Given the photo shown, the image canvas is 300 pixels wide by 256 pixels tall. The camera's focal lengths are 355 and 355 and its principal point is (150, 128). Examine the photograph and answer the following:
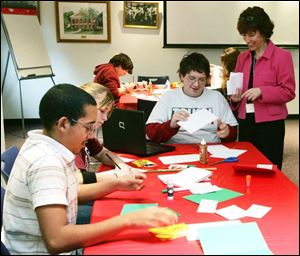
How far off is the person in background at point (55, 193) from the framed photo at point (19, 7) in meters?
4.46

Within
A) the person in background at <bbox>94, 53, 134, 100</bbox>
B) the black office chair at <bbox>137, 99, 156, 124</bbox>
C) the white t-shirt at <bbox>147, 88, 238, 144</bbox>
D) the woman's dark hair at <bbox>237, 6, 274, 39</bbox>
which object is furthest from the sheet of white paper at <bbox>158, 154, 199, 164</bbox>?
the person in background at <bbox>94, 53, 134, 100</bbox>

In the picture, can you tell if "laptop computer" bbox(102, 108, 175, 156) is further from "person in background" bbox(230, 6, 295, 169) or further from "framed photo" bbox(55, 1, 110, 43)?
"framed photo" bbox(55, 1, 110, 43)

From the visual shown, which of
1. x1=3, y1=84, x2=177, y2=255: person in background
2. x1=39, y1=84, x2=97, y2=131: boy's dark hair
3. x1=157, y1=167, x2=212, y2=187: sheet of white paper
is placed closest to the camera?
x1=3, y1=84, x2=177, y2=255: person in background

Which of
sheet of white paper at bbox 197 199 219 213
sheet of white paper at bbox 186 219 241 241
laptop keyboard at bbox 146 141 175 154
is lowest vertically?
laptop keyboard at bbox 146 141 175 154

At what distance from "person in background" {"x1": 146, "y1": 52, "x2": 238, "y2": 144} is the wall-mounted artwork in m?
3.66

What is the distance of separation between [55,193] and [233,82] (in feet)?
5.67

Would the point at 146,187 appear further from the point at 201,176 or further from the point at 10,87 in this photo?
the point at 10,87

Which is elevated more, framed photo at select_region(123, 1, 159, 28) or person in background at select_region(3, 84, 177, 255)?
framed photo at select_region(123, 1, 159, 28)

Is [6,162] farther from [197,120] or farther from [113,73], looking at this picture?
[113,73]

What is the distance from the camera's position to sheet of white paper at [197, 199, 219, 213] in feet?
4.41

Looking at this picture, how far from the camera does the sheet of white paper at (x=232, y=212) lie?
1290 millimetres

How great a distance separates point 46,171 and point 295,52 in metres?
5.89

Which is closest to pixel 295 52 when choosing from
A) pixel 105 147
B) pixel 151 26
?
pixel 151 26

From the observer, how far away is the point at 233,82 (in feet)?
8.11
